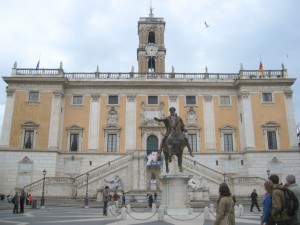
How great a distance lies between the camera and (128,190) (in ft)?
114

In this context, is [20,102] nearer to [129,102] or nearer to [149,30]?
[129,102]

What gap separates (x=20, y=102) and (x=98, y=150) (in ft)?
33.9

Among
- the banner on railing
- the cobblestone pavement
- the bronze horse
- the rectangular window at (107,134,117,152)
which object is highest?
the rectangular window at (107,134,117,152)

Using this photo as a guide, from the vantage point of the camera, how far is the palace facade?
3603 centimetres

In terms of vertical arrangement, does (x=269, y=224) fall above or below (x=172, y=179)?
below

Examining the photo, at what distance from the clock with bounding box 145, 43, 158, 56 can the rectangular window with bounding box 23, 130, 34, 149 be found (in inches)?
870

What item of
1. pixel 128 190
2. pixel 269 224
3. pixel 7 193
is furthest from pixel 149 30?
pixel 269 224

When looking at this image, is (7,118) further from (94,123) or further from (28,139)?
(94,123)

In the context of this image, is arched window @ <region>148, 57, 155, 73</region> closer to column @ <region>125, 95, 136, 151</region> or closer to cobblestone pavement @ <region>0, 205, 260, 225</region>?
column @ <region>125, 95, 136, 151</region>

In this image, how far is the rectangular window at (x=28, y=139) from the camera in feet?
122

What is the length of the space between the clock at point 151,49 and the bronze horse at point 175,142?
124 feet

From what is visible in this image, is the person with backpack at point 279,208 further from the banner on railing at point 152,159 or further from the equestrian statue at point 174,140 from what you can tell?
the banner on railing at point 152,159

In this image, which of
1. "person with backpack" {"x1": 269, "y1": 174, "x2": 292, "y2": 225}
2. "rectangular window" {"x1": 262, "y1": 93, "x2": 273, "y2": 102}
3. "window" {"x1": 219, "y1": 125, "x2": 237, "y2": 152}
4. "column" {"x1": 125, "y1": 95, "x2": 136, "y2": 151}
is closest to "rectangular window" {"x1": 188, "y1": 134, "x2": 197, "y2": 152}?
"window" {"x1": 219, "y1": 125, "x2": 237, "y2": 152}

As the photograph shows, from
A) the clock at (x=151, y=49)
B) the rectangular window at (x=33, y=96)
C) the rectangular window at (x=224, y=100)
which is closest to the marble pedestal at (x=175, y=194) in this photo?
the rectangular window at (x=224, y=100)
